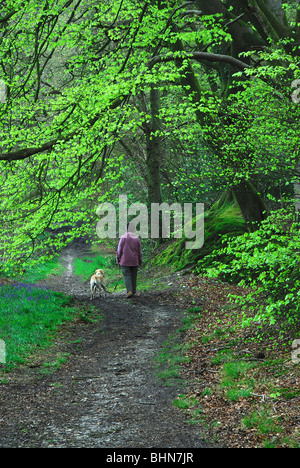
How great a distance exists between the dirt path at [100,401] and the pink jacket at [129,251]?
11.2ft

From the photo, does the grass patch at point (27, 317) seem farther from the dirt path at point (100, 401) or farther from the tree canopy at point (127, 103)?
the tree canopy at point (127, 103)

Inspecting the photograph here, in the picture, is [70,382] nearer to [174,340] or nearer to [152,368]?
[152,368]

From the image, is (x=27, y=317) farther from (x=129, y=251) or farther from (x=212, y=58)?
(x=212, y=58)

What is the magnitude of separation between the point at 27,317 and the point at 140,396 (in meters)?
4.56

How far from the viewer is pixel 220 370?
6531mm

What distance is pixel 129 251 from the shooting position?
13.1m

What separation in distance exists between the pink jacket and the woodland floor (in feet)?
10.8

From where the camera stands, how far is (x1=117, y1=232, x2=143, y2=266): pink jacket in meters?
13.0

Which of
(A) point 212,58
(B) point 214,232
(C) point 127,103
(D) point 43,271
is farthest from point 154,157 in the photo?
(D) point 43,271

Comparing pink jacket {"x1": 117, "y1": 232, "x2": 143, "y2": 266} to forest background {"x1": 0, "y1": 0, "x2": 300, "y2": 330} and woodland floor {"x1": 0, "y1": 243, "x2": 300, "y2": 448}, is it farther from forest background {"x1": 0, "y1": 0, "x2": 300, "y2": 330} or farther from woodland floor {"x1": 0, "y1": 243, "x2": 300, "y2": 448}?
woodland floor {"x1": 0, "y1": 243, "x2": 300, "y2": 448}

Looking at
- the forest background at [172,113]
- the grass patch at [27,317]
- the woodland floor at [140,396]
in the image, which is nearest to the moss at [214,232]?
the forest background at [172,113]

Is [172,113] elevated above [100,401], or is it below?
above

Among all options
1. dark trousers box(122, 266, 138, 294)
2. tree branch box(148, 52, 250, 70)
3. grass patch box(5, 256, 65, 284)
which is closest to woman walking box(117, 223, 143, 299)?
dark trousers box(122, 266, 138, 294)
